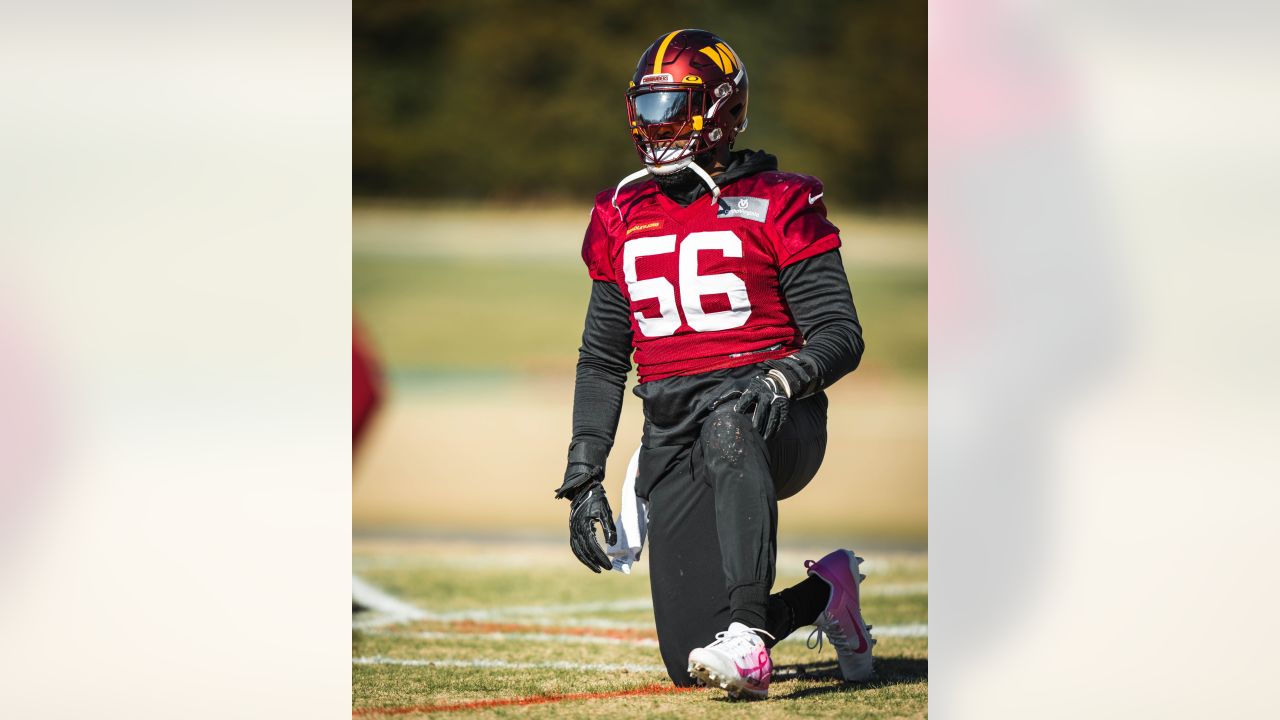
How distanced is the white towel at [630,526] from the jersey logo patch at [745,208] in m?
0.61

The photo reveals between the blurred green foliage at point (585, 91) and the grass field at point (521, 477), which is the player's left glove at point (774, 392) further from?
the blurred green foliage at point (585, 91)

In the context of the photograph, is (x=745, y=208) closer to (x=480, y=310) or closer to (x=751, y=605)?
(x=751, y=605)

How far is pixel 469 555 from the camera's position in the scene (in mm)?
5992

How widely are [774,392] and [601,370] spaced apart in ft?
1.91

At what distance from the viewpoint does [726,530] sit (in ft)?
8.86

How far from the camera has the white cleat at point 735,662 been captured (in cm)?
260

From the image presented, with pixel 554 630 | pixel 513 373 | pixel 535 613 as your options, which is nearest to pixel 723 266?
pixel 554 630

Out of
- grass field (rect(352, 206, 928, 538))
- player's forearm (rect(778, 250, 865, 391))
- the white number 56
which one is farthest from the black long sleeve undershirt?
grass field (rect(352, 206, 928, 538))

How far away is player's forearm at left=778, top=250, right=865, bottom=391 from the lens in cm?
278
